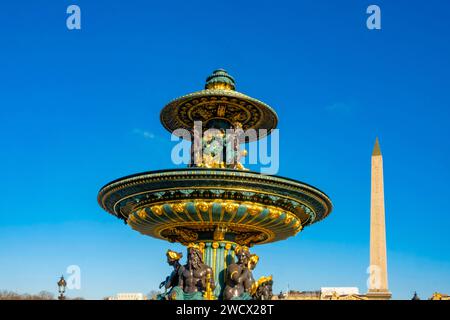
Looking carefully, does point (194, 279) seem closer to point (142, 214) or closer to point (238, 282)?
point (238, 282)

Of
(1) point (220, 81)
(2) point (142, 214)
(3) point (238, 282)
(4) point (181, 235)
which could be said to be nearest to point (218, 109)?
(1) point (220, 81)

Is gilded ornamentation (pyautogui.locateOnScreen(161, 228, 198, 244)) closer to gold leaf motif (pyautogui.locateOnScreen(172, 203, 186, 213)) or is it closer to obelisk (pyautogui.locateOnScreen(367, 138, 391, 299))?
gold leaf motif (pyautogui.locateOnScreen(172, 203, 186, 213))

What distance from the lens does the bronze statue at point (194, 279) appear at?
618 inches

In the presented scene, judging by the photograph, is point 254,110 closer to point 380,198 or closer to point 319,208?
point 319,208

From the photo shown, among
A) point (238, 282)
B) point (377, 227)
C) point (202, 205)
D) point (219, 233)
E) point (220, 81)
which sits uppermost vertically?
point (220, 81)

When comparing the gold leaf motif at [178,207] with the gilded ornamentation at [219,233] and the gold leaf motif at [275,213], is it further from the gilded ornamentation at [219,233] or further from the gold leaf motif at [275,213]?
the gold leaf motif at [275,213]

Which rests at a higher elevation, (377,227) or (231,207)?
(377,227)

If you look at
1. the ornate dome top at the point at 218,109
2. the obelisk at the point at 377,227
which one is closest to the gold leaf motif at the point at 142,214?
the ornate dome top at the point at 218,109

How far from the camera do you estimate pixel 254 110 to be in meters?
20.0

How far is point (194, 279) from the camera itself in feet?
52.3

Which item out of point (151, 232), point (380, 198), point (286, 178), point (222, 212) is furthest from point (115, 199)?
point (380, 198)
